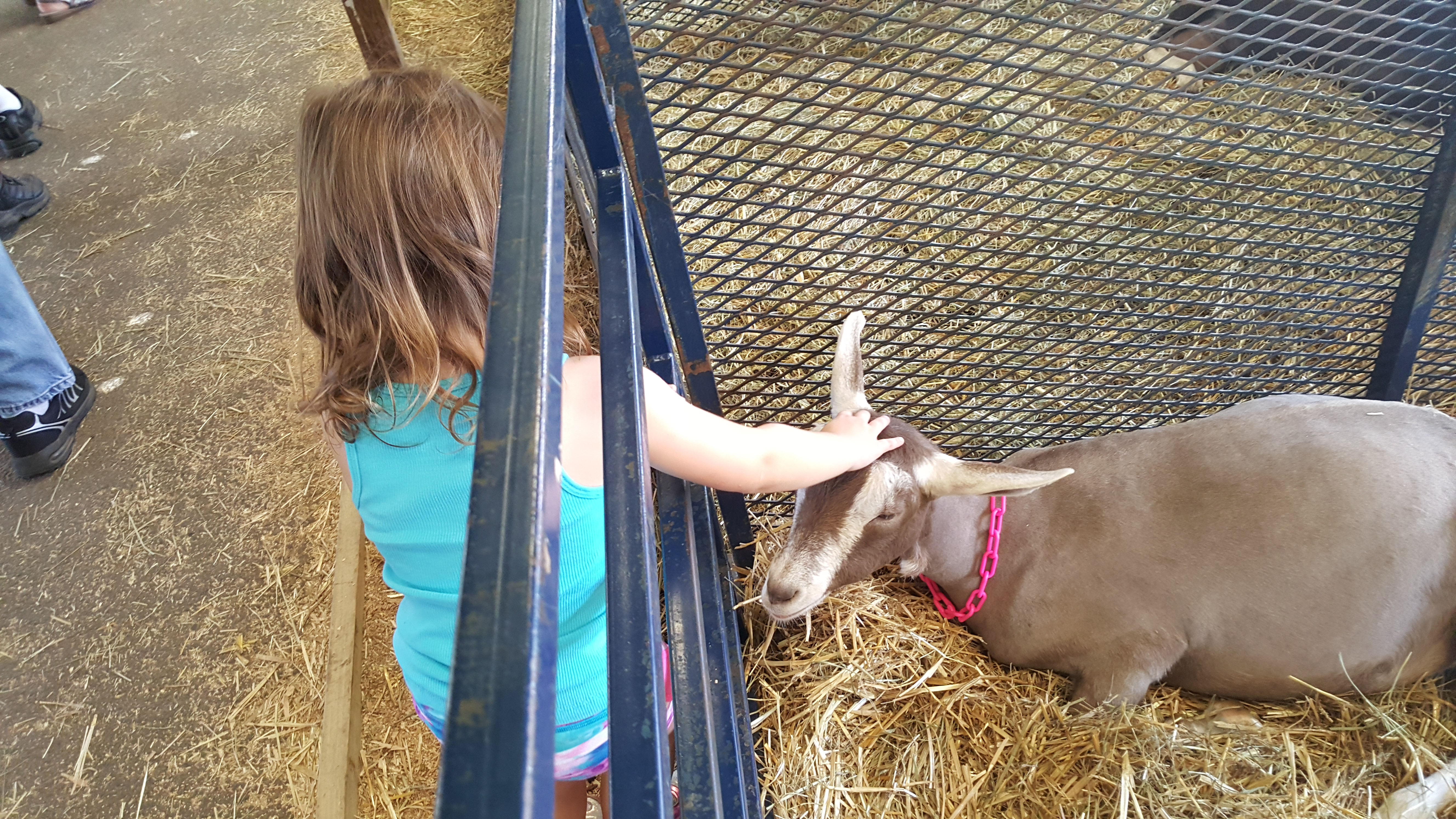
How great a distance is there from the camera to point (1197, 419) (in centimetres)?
292

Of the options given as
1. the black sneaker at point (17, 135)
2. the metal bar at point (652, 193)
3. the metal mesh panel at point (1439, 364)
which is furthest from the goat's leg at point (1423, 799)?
the black sneaker at point (17, 135)

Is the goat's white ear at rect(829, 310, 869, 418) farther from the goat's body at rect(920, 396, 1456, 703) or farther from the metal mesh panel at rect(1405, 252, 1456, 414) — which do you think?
the metal mesh panel at rect(1405, 252, 1456, 414)

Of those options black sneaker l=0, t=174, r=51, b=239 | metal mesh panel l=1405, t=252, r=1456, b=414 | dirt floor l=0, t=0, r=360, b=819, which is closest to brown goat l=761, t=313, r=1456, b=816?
metal mesh panel l=1405, t=252, r=1456, b=414

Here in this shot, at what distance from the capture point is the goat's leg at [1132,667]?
104 inches

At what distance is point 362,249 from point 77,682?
9.60 ft

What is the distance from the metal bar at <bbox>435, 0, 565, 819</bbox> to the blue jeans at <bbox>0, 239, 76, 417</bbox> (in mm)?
4131

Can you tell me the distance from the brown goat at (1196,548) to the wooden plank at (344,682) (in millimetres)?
1649

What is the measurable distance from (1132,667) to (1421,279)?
1.77 m

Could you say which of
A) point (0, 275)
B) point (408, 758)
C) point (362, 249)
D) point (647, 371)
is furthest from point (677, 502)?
point (0, 275)

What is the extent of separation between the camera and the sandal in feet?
24.3

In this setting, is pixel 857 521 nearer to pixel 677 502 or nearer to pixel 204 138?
pixel 677 502

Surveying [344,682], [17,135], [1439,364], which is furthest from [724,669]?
[17,135]

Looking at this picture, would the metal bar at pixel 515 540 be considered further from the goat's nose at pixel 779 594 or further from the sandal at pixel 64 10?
the sandal at pixel 64 10

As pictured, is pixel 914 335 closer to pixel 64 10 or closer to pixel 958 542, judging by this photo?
pixel 958 542
